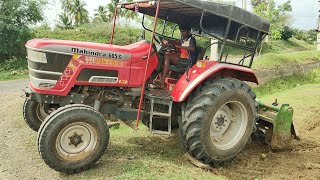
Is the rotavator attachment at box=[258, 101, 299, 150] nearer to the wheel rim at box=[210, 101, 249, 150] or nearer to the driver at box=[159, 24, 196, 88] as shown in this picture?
the wheel rim at box=[210, 101, 249, 150]

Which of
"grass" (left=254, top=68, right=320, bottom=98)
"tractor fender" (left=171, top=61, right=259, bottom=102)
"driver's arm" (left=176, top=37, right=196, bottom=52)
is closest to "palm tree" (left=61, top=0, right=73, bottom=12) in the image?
"grass" (left=254, top=68, right=320, bottom=98)

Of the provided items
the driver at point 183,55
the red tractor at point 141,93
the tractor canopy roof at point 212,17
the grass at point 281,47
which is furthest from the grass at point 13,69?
the grass at point 281,47

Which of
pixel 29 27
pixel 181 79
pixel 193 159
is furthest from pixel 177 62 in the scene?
pixel 29 27

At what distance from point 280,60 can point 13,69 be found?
1222 cm

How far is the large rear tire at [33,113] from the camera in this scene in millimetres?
5891

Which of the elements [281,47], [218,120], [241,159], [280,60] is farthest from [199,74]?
[281,47]

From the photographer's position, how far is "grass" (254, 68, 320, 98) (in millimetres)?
12834

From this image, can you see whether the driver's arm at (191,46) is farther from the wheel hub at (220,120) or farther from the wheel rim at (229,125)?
the wheel hub at (220,120)

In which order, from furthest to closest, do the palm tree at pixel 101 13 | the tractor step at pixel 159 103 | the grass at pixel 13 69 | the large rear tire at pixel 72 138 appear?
the palm tree at pixel 101 13 → the grass at pixel 13 69 → the tractor step at pixel 159 103 → the large rear tire at pixel 72 138

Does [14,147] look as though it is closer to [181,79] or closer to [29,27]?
[181,79]

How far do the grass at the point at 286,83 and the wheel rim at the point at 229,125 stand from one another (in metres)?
6.36

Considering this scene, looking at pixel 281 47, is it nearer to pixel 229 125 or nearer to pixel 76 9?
pixel 76 9

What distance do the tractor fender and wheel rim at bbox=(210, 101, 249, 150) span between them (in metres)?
0.53

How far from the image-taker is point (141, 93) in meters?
5.21
